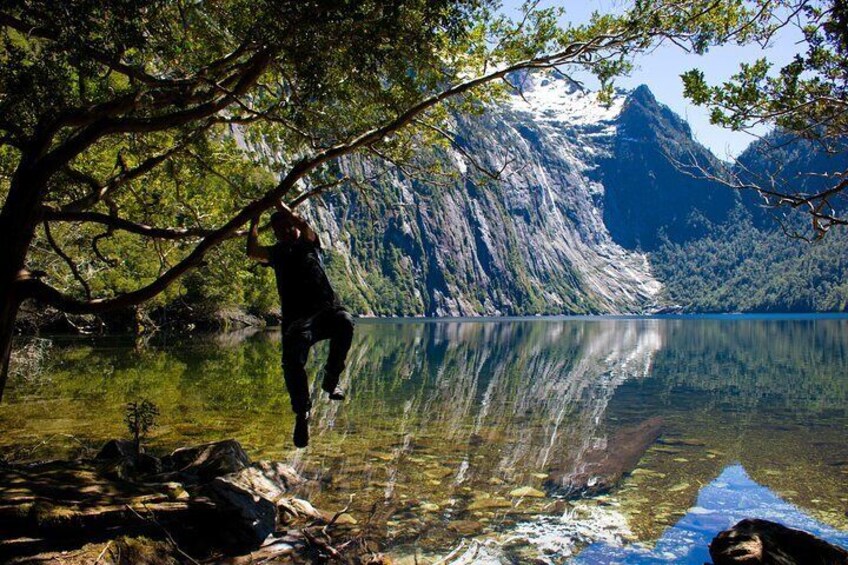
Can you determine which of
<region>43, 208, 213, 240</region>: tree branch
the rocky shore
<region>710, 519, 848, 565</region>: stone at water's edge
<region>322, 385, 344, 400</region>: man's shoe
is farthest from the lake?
<region>43, 208, 213, 240</region>: tree branch

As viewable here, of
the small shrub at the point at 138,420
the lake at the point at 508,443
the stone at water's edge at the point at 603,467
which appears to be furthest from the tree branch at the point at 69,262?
the stone at water's edge at the point at 603,467

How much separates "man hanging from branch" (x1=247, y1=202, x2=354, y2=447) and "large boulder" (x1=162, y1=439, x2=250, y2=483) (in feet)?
11.6

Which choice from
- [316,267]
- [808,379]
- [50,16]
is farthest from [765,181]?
[808,379]

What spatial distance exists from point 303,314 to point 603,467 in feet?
34.9

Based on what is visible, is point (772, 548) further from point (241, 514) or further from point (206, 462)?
point (206, 462)

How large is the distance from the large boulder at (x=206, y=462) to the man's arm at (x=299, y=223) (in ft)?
14.8

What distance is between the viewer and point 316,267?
20.9ft

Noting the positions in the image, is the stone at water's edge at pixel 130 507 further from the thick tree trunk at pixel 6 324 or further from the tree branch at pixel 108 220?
the tree branch at pixel 108 220

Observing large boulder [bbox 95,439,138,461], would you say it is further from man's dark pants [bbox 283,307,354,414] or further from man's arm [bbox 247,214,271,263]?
man's arm [bbox 247,214,271,263]

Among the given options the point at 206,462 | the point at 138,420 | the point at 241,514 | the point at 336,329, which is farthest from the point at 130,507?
the point at 138,420

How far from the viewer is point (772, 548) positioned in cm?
717

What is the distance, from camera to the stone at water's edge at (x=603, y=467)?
12.6 metres

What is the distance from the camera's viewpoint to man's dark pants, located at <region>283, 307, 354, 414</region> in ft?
20.4

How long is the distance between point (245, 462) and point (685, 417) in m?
17.6
